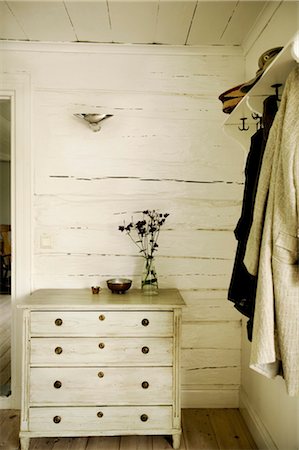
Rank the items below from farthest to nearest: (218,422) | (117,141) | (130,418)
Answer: (117,141) → (218,422) → (130,418)

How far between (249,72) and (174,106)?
0.54 metres

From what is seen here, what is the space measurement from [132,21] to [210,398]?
2.51 meters

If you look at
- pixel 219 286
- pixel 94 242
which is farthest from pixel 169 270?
pixel 94 242

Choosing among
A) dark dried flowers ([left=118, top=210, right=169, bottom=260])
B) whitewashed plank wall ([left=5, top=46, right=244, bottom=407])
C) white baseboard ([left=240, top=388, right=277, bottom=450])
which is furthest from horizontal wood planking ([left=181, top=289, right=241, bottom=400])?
dark dried flowers ([left=118, top=210, right=169, bottom=260])

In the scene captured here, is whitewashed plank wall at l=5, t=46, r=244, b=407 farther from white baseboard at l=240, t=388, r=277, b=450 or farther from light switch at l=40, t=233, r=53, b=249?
white baseboard at l=240, t=388, r=277, b=450

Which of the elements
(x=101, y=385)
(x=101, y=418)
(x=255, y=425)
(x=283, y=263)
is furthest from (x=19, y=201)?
(x=255, y=425)

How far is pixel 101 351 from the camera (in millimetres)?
2082

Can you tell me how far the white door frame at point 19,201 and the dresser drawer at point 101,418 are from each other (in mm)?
516

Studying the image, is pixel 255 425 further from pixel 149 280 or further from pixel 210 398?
pixel 149 280

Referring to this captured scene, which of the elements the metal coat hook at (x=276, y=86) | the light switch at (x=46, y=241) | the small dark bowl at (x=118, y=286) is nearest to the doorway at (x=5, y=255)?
the light switch at (x=46, y=241)

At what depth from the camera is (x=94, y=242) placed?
8.30 feet

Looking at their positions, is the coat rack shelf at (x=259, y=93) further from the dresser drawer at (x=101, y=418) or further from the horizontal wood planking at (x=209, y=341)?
the dresser drawer at (x=101, y=418)

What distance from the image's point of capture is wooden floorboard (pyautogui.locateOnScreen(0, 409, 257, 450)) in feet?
6.95

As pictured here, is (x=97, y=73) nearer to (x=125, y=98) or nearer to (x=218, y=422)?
(x=125, y=98)
